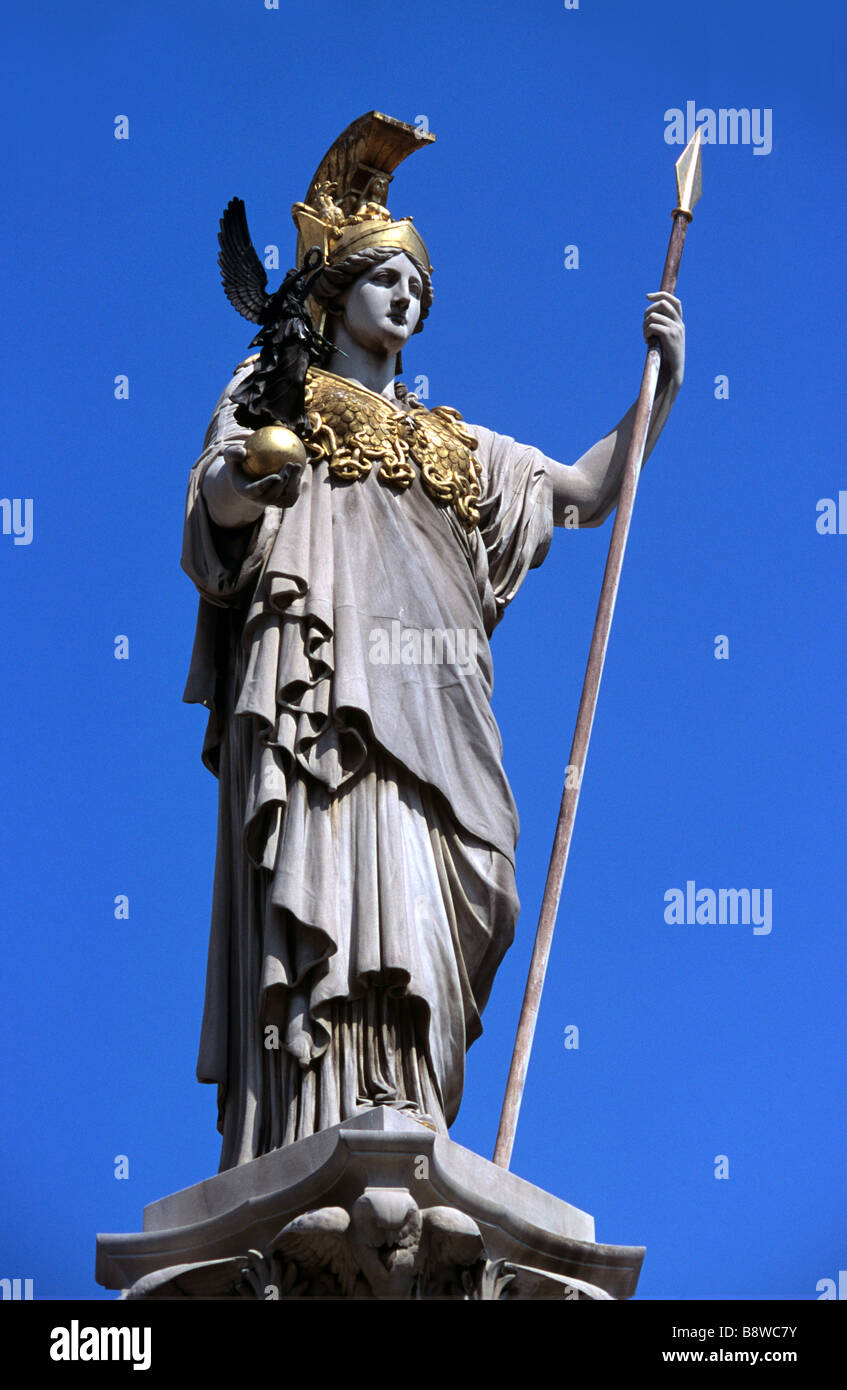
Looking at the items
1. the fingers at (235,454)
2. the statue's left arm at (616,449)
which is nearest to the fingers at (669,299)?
the statue's left arm at (616,449)

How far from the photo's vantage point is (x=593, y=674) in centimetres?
1653

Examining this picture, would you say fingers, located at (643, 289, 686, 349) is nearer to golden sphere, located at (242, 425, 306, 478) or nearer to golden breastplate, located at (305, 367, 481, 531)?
golden breastplate, located at (305, 367, 481, 531)

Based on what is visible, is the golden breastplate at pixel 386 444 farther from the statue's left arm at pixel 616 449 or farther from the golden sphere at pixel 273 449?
the golden sphere at pixel 273 449

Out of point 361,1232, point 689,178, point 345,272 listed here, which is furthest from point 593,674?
point 361,1232

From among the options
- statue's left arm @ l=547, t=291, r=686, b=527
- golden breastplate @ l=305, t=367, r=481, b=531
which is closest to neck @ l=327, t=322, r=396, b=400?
golden breastplate @ l=305, t=367, r=481, b=531

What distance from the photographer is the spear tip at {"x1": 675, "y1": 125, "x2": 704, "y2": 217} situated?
1748cm

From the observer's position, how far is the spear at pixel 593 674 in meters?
15.6

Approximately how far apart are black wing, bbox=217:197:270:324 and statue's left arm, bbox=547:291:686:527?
2272 mm

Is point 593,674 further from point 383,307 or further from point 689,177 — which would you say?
point 689,177

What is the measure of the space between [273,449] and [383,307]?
2.11 meters
